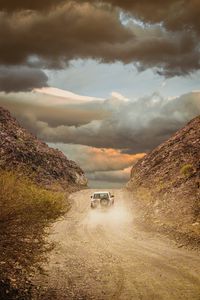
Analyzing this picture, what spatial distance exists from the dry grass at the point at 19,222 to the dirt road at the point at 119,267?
66cm

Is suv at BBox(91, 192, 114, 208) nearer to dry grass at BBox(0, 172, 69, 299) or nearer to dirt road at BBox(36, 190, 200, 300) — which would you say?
dirt road at BBox(36, 190, 200, 300)

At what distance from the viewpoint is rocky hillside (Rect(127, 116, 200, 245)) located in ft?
91.5

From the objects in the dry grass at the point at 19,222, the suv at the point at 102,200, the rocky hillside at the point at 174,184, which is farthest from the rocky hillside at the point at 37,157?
the dry grass at the point at 19,222

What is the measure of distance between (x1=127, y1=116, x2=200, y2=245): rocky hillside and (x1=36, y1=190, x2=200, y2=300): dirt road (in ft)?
10.5

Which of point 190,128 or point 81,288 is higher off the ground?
point 190,128

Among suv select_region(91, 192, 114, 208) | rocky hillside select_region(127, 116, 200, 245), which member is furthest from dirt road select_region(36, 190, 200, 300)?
suv select_region(91, 192, 114, 208)

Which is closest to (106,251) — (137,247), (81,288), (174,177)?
(137,247)

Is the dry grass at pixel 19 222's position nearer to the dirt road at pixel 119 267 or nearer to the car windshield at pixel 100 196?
the dirt road at pixel 119 267

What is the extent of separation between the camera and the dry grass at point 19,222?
10.5 metres

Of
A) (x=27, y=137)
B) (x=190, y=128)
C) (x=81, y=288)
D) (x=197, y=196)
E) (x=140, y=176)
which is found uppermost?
(x=27, y=137)

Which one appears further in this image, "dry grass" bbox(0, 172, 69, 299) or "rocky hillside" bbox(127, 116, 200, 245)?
"rocky hillside" bbox(127, 116, 200, 245)

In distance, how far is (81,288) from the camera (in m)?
12.8

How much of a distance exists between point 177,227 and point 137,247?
20.0 feet

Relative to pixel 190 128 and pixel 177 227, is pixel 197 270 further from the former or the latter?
pixel 190 128
